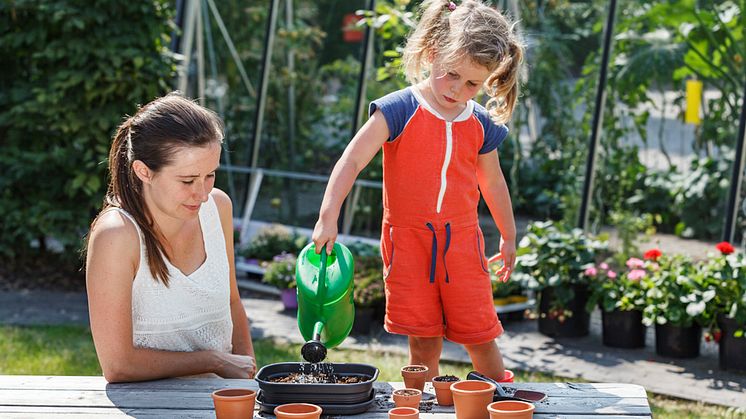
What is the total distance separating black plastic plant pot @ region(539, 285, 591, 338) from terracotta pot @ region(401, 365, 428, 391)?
9.73ft

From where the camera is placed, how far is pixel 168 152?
7.15ft

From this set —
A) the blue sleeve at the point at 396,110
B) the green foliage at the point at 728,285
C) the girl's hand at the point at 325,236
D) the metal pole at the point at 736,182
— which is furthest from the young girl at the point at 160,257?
the metal pole at the point at 736,182

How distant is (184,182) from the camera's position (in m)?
2.20

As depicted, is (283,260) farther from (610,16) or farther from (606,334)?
(610,16)

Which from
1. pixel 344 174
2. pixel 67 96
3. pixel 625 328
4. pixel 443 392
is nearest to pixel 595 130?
pixel 625 328

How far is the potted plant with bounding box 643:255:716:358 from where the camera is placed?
4.41 m

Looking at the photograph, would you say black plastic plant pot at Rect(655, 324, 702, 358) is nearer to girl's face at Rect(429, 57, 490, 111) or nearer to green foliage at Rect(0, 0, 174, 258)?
girl's face at Rect(429, 57, 490, 111)

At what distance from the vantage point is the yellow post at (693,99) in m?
5.68

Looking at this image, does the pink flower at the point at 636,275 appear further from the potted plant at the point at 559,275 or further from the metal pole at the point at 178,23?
the metal pole at the point at 178,23

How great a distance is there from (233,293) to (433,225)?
0.64 metres

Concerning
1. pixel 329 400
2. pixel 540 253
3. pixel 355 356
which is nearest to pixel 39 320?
pixel 355 356

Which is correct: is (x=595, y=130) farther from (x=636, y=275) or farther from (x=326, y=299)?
(x=326, y=299)

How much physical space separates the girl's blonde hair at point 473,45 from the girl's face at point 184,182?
0.81 m

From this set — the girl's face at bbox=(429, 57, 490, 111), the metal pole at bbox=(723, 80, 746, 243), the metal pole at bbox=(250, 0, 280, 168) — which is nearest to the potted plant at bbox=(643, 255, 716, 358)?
the metal pole at bbox=(723, 80, 746, 243)
